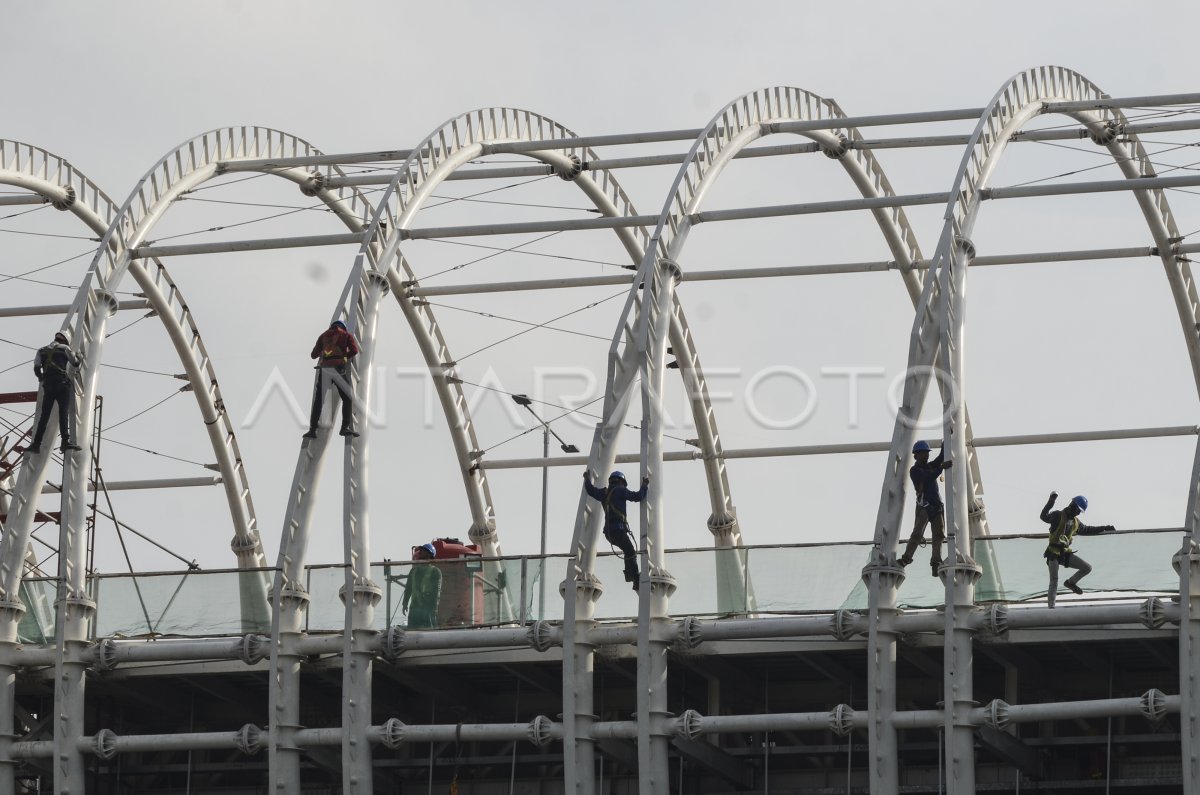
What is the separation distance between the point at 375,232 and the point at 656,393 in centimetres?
676

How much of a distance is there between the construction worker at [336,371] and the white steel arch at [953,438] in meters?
9.62

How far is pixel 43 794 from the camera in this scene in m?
46.5

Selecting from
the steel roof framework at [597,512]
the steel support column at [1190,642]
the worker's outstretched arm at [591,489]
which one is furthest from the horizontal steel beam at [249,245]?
the steel support column at [1190,642]

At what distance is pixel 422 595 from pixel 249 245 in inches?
351

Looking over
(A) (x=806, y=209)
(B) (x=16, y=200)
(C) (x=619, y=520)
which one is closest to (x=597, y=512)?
(C) (x=619, y=520)

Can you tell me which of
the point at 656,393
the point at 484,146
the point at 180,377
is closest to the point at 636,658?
the point at 656,393

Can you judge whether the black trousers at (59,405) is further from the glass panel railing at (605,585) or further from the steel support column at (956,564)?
the steel support column at (956,564)

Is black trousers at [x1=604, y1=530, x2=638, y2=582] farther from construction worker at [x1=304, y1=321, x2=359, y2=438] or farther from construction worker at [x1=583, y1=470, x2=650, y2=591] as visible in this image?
construction worker at [x1=304, y1=321, x2=359, y2=438]

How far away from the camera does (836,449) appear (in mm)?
54625

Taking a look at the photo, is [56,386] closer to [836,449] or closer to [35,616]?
[35,616]

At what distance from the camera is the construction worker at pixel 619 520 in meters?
41.0

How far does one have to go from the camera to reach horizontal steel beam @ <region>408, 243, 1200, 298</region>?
51.0 m

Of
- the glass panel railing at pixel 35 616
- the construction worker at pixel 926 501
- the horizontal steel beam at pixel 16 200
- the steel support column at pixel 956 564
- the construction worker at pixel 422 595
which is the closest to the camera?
the steel support column at pixel 956 564

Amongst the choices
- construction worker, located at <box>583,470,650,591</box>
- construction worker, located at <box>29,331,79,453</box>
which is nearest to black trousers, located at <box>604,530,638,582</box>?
construction worker, located at <box>583,470,650,591</box>
